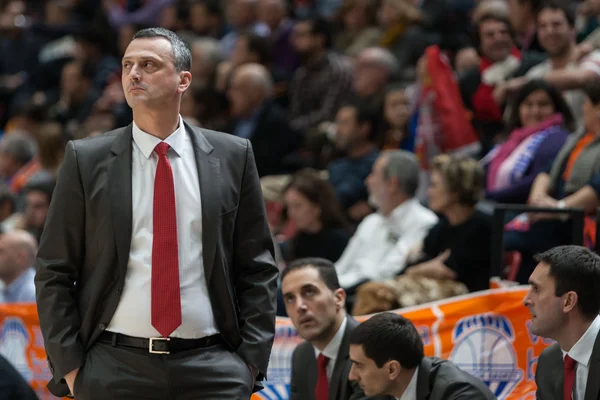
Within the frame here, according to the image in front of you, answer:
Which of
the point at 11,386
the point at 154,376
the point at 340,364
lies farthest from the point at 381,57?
the point at 154,376

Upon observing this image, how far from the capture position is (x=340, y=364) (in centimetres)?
487

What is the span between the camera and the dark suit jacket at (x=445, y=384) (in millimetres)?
4281

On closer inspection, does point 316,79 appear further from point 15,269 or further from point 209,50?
point 15,269

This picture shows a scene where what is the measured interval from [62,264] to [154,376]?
458 mm

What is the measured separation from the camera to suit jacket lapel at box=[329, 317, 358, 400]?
4.81m

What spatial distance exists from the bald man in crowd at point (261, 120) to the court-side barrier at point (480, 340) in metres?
3.91

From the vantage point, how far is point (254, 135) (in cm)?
939

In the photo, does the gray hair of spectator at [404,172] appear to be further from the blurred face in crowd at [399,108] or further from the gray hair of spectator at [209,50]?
the gray hair of spectator at [209,50]

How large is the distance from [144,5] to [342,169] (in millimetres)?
5675

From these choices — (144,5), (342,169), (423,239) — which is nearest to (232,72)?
(342,169)

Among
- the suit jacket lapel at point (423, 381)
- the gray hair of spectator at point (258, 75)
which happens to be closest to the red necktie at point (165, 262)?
the suit jacket lapel at point (423, 381)

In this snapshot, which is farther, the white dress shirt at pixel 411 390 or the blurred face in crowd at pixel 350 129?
the blurred face in crowd at pixel 350 129

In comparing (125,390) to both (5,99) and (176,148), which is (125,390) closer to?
(176,148)

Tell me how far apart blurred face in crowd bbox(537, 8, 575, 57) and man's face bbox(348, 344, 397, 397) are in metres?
3.69
